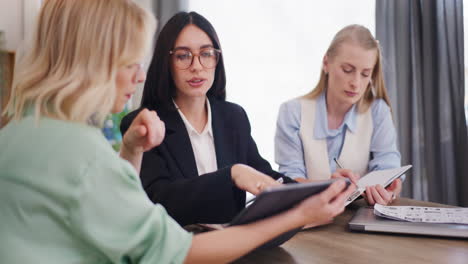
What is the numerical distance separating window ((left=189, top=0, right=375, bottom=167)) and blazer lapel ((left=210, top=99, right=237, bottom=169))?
73.2 inches

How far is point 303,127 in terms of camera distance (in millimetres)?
1954

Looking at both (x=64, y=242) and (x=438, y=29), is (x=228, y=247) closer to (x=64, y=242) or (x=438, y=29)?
A: (x=64, y=242)

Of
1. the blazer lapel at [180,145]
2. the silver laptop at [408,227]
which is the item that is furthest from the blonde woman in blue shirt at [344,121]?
the silver laptop at [408,227]

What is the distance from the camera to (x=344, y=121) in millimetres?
1913

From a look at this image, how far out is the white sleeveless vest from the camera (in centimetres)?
189

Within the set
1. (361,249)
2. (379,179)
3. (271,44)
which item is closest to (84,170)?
(361,249)

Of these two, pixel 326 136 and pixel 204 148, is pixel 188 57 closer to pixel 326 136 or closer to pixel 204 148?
pixel 204 148

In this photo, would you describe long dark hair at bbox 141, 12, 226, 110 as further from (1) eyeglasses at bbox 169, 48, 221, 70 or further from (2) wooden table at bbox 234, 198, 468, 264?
(2) wooden table at bbox 234, 198, 468, 264

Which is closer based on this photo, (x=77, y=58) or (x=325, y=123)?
(x=77, y=58)

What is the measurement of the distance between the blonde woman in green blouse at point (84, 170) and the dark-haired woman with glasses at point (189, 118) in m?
0.37

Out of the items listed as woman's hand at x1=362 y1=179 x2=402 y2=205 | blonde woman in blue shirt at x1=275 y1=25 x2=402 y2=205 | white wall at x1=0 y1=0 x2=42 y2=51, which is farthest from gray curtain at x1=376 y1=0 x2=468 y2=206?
white wall at x1=0 y1=0 x2=42 y2=51

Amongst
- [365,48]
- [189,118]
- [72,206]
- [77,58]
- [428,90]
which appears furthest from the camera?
[428,90]

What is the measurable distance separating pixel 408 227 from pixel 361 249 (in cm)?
17

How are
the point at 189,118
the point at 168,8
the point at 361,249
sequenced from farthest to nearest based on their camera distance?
the point at 168,8, the point at 189,118, the point at 361,249
